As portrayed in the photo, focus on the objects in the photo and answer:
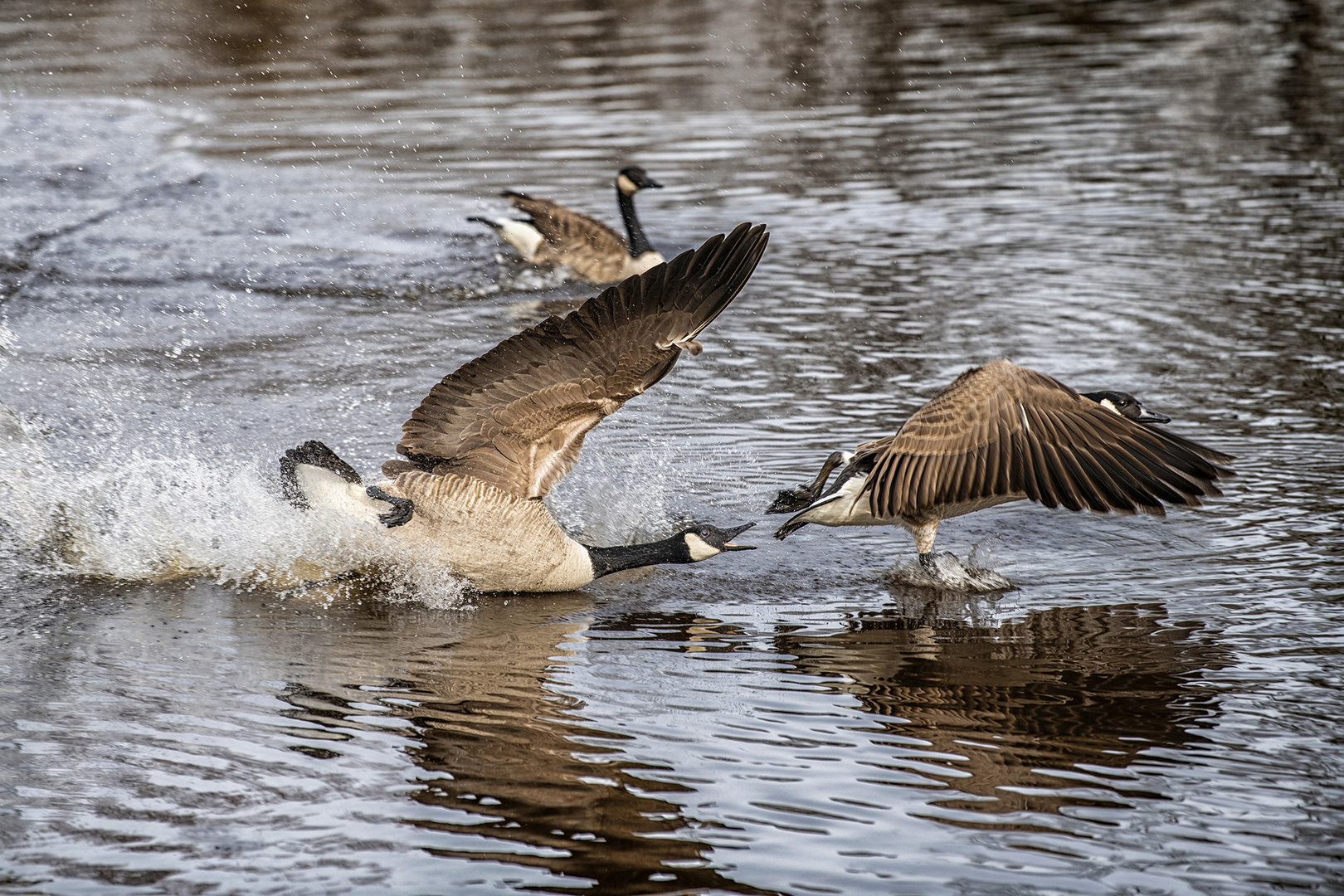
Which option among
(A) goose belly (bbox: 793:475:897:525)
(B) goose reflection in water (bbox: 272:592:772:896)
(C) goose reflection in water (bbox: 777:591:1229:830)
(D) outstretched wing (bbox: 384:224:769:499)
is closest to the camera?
(B) goose reflection in water (bbox: 272:592:772:896)

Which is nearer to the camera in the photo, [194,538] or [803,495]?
[194,538]

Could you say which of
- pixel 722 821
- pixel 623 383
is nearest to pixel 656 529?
pixel 623 383

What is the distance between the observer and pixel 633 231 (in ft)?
38.7

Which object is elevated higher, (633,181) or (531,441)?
(633,181)

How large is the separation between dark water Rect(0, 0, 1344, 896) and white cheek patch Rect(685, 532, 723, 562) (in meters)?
0.21

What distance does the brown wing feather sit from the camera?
37.9 ft

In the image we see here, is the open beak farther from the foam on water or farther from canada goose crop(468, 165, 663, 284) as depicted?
canada goose crop(468, 165, 663, 284)

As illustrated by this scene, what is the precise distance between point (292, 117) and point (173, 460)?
11.8 meters

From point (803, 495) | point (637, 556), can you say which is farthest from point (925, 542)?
point (637, 556)

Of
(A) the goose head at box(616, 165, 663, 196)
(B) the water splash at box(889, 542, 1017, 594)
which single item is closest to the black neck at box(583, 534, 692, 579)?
(B) the water splash at box(889, 542, 1017, 594)

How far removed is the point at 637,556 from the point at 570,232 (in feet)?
19.2

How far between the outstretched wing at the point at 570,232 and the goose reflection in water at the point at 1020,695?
243 inches

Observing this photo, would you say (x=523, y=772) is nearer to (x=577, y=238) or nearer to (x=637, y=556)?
(x=637, y=556)

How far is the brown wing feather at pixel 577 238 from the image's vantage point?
1154 cm
